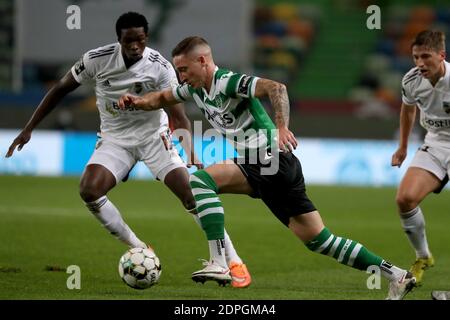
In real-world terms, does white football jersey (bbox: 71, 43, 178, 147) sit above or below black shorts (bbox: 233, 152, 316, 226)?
above

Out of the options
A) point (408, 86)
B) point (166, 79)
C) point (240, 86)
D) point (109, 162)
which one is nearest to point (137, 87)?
point (166, 79)

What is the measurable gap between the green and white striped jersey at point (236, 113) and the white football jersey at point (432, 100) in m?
1.52

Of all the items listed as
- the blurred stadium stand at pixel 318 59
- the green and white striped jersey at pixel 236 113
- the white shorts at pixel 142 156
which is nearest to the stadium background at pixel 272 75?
the blurred stadium stand at pixel 318 59

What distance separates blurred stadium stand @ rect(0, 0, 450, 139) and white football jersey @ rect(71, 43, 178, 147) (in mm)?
12220

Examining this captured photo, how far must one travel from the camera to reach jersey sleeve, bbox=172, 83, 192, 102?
7266 mm

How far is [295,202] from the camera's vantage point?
695cm

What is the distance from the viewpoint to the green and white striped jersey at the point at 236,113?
22.9 feet

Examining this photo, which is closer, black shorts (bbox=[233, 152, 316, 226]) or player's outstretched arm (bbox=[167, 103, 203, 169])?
black shorts (bbox=[233, 152, 316, 226])

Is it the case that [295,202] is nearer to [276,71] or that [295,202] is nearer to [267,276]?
[267,276]

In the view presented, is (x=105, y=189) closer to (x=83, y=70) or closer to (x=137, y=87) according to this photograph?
(x=137, y=87)

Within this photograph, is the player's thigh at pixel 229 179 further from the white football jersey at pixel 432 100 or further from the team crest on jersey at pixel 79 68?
the team crest on jersey at pixel 79 68

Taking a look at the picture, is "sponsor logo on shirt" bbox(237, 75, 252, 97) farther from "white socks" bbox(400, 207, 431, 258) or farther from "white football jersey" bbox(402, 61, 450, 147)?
"white socks" bbox(400, 207, 431, 258)

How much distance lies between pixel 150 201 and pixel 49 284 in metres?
8.15

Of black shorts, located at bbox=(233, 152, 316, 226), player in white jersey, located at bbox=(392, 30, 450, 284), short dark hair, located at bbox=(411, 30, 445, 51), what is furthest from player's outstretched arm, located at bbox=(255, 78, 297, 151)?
player in white jersey, located at bbox=(392, 30, 450, 284)
